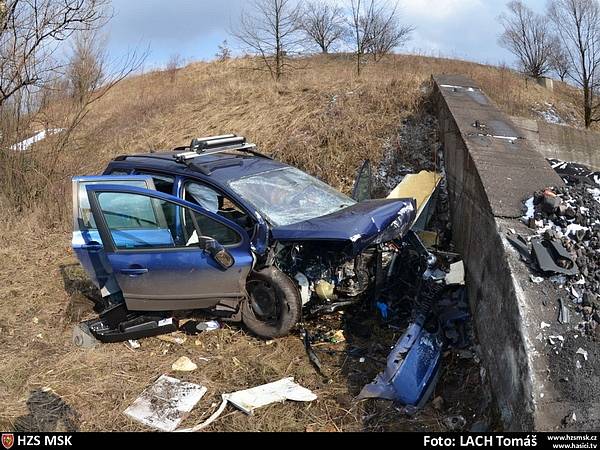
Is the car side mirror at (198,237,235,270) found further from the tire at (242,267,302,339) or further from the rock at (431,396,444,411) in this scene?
the rock at (431,396,444,411)

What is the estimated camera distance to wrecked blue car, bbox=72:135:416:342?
4469 millimetres

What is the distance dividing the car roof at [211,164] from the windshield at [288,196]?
0.12 meters

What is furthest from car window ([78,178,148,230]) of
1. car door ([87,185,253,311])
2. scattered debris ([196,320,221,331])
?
scattered debris ([196,320,221,331])

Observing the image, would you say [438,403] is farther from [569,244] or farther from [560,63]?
[560,63]

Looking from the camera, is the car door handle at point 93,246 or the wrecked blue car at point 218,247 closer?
the wrecked blue car at point 218,247

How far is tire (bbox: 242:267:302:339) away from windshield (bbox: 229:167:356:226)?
0.52 metres

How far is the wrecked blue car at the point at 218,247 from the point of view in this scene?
176 inches

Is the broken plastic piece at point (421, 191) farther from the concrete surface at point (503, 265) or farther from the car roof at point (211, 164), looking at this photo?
the car roof at point (211, 164)

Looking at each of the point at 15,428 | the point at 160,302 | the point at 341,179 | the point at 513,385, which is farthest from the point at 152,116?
the point at 513,385

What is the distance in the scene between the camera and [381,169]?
830 cm

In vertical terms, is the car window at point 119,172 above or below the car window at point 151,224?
above

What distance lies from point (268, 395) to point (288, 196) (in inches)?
80.9

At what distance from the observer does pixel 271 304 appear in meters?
4.59
